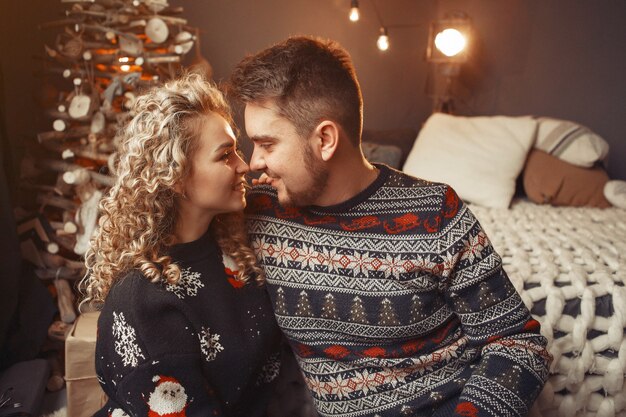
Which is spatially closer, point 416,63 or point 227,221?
point 227,221

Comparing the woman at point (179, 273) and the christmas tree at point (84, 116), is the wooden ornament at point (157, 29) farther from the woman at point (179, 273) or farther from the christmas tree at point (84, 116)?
the woman at point (179, 273)

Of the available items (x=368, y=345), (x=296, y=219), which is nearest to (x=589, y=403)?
(x=368, y=345)

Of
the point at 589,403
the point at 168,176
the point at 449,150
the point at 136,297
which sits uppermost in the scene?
the point at 168,176

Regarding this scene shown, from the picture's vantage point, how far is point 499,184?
2738 mm

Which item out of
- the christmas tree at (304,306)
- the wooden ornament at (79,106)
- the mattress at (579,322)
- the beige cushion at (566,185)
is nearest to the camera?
the christmas tree at (304,306)

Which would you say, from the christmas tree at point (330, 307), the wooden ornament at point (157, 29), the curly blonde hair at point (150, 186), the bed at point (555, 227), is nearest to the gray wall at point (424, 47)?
the bed at point (555, 227)

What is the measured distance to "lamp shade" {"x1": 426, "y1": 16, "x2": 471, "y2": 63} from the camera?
322 cm

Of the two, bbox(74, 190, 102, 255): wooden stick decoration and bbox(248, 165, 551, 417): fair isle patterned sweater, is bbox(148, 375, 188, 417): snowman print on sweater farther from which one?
bbox(74, 190, 102, 255): wooden stick decoration

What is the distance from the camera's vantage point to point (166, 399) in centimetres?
102

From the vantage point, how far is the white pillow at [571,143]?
279 cm

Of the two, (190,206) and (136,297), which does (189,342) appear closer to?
(136,297)

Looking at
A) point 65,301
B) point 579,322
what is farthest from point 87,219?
point 579,322

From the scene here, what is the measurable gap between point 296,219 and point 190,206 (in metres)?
0.26

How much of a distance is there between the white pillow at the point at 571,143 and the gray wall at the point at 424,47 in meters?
0.53
